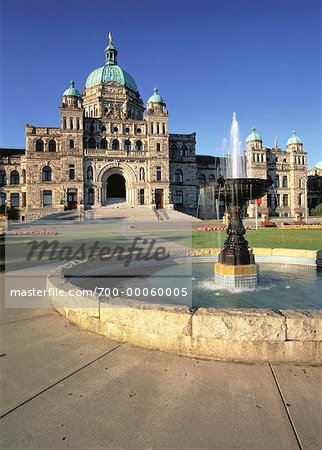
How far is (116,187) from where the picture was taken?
200ft

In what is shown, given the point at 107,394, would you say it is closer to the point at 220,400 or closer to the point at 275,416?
the point at 220,400

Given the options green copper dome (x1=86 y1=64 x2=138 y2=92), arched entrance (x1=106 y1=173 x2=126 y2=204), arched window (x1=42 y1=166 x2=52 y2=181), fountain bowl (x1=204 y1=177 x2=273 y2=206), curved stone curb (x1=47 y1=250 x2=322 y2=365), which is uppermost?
green copper dome (x1=86 y1=64 x2=138 y2=92)

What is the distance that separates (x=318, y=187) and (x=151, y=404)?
8398 centimetres

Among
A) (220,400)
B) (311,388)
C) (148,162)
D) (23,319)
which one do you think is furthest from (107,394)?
(148,162)

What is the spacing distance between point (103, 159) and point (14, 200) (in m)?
19.4

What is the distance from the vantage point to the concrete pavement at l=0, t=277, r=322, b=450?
8.71 ft

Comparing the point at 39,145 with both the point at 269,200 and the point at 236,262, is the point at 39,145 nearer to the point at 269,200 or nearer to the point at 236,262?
the point at 269,200

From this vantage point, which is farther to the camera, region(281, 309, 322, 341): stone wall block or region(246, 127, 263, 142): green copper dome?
region(246, 127, 263, 142): green copper dome

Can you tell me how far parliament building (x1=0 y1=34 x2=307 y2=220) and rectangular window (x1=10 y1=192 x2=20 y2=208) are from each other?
0.56ft

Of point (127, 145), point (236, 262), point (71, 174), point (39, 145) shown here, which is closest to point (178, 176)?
point (127, 145)

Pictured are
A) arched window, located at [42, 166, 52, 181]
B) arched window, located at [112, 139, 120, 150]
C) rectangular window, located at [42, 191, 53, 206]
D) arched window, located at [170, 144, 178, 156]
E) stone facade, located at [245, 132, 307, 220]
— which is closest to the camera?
A: rectangular window, located at [42, 191, 53, 206]

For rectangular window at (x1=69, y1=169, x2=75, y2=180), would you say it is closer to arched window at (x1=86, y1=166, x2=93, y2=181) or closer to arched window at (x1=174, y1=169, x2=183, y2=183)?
arched window at (x1=86, y1=166, x2=93, y2=181)

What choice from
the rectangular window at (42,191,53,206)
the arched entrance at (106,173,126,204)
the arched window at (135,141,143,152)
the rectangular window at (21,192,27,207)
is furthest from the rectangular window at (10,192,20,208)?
the arched window at (135,141,143,152)

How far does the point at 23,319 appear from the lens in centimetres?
572
